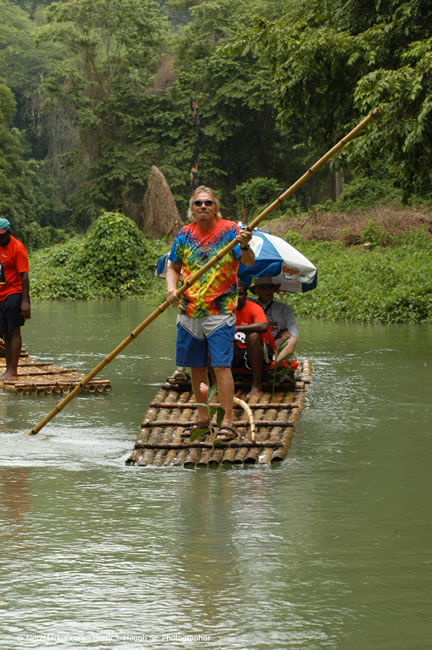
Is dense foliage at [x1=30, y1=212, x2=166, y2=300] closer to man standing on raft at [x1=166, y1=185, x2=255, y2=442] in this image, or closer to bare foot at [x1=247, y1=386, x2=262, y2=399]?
bare foot at [x1=247, y1=386, x2=262, y2=399]

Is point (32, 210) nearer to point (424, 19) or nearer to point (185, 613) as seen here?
point (424, 19)

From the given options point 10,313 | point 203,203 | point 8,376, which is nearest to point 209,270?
point 203,203

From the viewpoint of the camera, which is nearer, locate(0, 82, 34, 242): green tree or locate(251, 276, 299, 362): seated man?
locate(251, 276, 299, 362): seated man

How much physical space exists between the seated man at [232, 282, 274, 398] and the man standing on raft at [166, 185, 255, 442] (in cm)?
146

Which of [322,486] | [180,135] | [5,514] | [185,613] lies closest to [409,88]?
[322,486]

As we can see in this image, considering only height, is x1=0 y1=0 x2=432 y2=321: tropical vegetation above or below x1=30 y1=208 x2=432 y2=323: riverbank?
above

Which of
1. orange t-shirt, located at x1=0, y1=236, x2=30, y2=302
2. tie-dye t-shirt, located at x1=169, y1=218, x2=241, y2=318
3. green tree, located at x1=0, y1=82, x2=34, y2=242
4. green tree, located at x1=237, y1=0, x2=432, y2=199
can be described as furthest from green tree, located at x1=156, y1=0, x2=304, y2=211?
tie-dye t-shirt, located at x1=169, y1=218, x2=241, y2=318

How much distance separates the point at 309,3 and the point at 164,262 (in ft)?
33.3

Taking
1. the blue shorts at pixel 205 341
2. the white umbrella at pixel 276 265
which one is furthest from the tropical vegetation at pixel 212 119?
the blue shorts at pixel 205 341

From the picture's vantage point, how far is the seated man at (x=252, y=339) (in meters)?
8.73

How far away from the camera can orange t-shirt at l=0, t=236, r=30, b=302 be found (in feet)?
34.0

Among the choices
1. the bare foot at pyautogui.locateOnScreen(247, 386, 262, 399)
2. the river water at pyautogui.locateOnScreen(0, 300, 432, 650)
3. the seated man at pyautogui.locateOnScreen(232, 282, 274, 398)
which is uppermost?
the seated man at pyautogui.locateOnScreen(232, 282, 274, 398)

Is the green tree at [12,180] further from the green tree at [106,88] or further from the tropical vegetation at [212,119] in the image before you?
the green tree at [106,88]

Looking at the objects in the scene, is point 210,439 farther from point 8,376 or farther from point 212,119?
point 212,119
